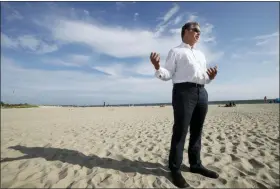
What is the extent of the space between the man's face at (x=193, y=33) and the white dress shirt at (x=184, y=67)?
17 centimetres

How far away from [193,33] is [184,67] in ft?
1.84

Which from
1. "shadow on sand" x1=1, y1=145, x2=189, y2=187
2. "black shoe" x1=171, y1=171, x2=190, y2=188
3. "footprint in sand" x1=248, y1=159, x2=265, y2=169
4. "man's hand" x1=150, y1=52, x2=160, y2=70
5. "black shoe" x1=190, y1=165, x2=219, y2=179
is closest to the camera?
"man's hand" x1=150, y1=52, x2=160, y2=70

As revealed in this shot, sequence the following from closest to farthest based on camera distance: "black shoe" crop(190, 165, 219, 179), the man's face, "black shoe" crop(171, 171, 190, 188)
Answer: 1. "black shoe" crop(171, 171, 190, 188)
2. the man's face
3. "black shoe" crop(190, 165, 219, 179)

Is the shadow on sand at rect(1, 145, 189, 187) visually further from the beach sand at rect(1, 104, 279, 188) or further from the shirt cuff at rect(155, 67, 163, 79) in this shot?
the shirt cuff at rect(155, 67, 163, 79)

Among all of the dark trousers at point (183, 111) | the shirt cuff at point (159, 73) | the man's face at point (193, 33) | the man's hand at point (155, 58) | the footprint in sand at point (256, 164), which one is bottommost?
the footprint in sand at point (256, 164)

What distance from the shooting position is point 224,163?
4.09m

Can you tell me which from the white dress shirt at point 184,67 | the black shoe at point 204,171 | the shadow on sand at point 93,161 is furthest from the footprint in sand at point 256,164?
the white dress shirt at point 184,67

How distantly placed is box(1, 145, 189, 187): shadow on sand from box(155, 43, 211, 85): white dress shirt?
164 cm

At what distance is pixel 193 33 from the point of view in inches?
128

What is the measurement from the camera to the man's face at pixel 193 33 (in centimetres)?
322

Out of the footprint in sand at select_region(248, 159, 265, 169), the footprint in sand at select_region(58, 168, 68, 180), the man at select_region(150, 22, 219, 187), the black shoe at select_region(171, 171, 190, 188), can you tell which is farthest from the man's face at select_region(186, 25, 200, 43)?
the footprint in sand at select_region(58, 168, 68, 180)

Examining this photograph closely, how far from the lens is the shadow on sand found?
3.80 m

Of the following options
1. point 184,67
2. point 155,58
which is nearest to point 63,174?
point 155,58

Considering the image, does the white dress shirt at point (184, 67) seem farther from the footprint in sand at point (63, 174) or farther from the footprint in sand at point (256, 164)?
the footprint in sand at point (63, 174)
